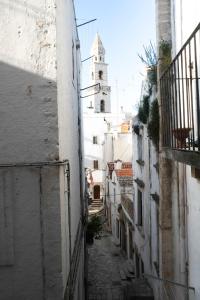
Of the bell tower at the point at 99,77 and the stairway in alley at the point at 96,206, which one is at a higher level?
the bell tower at the point at 99,77

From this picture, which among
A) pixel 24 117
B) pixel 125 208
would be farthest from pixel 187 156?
pixel 125 208

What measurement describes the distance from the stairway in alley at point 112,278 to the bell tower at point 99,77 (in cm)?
3552

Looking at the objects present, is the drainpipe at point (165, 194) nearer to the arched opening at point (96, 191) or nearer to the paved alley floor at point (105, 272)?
the paved alley floor at point (105, 272)

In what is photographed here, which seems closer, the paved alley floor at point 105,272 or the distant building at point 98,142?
the paved alley floor at point 105,272

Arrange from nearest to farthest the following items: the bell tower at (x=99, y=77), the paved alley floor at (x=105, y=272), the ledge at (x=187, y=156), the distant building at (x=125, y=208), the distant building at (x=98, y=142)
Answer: the ledge at (x=187, y=156)
the paved alley floor at (x=105, y=272)
the distant building at (x=125, y=208)
the distant building at (x=98, y=142)
the bell tower at (x=99, y=77)

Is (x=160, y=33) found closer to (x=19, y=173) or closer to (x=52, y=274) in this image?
(x=19, y=173)

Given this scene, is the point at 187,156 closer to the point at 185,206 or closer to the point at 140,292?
the point at 185,206

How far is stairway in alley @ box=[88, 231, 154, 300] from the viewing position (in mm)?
11523

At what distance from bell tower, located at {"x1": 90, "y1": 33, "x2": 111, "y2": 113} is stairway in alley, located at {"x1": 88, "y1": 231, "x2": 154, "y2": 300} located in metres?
35.5

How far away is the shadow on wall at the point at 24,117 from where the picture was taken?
416 cm

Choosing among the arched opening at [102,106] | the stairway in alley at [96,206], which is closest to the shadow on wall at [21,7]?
the stairway in alley at [96,206]

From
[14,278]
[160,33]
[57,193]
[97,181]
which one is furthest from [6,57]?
[97,181]

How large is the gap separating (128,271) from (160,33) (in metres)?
12.6

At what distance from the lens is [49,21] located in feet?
13.9
